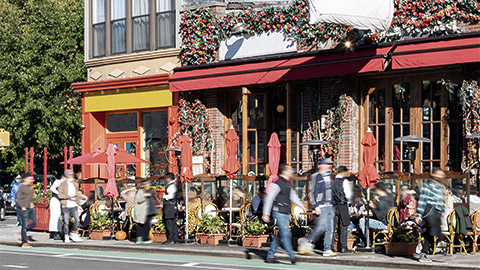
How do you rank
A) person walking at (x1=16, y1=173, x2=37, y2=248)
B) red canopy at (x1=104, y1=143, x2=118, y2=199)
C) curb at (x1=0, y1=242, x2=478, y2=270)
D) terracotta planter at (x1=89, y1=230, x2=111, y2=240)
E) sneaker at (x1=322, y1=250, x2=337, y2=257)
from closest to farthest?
1. curb at (x1=0, y1=242, x2=478, y2=270)
2. sneaker at (x1=322, y1=250, x2=337, y2=257)
3. person walking at (x1=16, y1=173, x2=37, y2=248)
4. red canopy at (x1=104, y1=143, x2=118, y2=199)
5. terracotta planter at (x1=89, y1=230, x2=111, y2=240)

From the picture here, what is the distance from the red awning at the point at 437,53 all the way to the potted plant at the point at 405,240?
4927 millimetres

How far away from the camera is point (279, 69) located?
23.9 m

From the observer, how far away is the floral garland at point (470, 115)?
20.4 metres

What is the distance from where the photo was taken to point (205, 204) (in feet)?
69.3

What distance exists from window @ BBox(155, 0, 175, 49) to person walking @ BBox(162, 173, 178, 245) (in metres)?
8.24

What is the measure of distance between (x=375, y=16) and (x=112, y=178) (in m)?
7.87

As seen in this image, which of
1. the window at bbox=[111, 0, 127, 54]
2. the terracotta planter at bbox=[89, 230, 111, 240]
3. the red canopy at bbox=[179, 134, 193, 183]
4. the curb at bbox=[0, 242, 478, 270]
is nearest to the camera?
the curb at bbox=[0, 242, 478, 270]

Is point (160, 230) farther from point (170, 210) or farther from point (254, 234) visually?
point (254, 234)

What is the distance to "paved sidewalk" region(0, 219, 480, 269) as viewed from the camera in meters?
15.5

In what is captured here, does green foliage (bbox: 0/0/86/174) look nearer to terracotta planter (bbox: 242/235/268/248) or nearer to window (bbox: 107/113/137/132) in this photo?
window (bbox: 107/113/137/132)

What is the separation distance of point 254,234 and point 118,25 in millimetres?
12864

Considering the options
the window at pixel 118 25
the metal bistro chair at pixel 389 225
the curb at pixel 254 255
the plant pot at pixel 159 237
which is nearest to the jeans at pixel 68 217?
the curb at pixel 254 255

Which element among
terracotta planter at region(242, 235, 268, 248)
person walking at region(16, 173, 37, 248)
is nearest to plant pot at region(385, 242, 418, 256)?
terracotta planter at region(242, 235, 268, 248)

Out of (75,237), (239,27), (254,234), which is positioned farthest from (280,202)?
(239,27)
